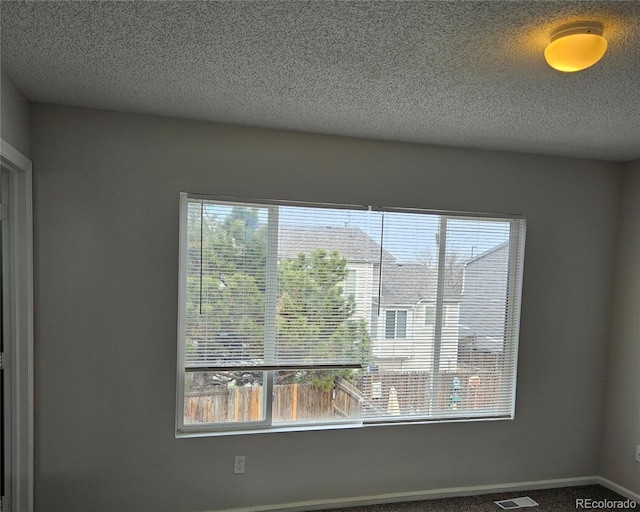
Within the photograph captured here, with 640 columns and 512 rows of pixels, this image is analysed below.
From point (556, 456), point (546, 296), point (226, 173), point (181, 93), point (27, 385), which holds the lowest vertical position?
point (556, 456)

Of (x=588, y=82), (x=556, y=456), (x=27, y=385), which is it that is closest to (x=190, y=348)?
(x=27, y=385)

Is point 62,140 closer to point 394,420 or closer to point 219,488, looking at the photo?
point 219,488

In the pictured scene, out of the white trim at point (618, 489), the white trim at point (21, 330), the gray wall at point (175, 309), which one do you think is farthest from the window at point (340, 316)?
the white trim at point (618, 489)

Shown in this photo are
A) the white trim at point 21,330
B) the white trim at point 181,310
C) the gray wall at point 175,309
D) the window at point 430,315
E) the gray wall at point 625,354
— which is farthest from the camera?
the gray wall at point 625,354

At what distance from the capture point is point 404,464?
3.57 m

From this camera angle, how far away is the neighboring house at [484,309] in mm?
3674

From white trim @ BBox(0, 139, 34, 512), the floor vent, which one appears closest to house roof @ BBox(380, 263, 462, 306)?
the floor vent

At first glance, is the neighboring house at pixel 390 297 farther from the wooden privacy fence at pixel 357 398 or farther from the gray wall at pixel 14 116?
the gray wall at pixel 14 116

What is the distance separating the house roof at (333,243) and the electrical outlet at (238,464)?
51.9 inches

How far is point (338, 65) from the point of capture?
2.14 metres

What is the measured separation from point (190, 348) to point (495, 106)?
2.25 m

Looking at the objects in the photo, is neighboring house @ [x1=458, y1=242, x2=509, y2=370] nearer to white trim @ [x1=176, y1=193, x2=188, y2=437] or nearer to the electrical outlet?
the electrical outlet

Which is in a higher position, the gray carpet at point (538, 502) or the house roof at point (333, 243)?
the house roof at point (333, 243)

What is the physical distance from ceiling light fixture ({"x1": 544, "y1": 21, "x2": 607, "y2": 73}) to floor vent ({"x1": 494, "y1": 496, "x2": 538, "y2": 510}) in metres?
3.01
